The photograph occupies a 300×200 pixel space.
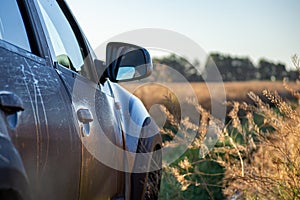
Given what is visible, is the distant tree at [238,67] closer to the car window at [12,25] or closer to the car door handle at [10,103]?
the car window at [12,25]

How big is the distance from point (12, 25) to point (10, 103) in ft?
2.38

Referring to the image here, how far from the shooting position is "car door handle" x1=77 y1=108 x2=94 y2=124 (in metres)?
2.65

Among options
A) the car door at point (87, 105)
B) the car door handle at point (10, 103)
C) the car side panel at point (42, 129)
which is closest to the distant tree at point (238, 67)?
the car door at point (87, 105)

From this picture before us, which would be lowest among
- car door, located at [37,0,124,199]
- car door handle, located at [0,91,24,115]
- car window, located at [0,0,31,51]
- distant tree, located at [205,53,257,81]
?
distant tree, located at [205,53,257,81]

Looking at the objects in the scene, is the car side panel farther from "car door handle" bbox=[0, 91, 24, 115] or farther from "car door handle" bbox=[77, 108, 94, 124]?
"car door handle" bbox=[77, 108, 94, 124]

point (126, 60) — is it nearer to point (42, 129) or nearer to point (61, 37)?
point (61, 37)

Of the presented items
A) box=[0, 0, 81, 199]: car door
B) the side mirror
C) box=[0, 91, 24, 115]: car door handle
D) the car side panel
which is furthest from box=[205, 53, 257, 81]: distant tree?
box=[0, 91, 24, 115]: car door handle

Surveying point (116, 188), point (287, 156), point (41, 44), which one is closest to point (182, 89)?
point (287, 156)

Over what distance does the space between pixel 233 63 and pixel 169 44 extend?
26196 mm

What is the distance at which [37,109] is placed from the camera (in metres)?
2.00

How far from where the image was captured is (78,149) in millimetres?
2453

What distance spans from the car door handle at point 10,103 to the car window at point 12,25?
18.2 inches

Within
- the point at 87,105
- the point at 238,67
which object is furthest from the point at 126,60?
the point at 238,67

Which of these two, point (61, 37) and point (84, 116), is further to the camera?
point (61, 37)
